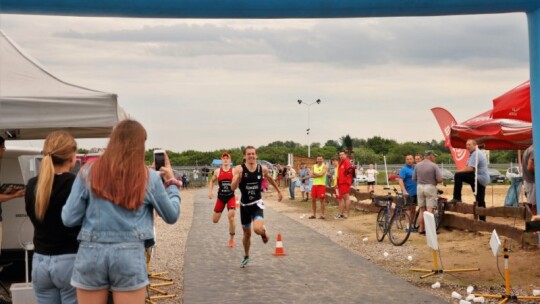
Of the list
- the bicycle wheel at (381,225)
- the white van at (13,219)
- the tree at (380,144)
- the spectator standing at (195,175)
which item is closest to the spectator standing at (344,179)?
the bicycle wheel at (381,225)

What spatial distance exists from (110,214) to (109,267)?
31 cm

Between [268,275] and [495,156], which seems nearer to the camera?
[268,275]

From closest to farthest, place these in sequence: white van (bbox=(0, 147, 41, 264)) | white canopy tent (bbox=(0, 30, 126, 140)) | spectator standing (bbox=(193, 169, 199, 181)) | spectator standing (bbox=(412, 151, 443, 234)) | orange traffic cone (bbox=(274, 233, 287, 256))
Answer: white canopy tent (bbox=(0, 30, 126, 140)) < white van (bbox=(0, 147, 41, 264)) < orange traffic cone (bbox=(274, 233, 287, 256)) < spectator standing (bbox=(412, 151, 443, 234)) < spectator standing (bbox=(193, 169, 199, 181))

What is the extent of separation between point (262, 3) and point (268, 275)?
4188 millimetres

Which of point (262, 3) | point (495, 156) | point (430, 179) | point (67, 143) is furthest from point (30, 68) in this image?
point (495, 156)

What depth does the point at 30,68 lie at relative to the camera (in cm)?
874

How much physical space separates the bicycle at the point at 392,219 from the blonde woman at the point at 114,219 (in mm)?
11085

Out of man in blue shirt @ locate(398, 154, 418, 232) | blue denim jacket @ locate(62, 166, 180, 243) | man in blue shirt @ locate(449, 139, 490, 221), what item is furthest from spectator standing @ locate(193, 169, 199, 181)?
blue denim jacket @ locate(62, 166, 180, 243)

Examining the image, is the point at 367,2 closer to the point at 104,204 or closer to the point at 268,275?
the point at 268,275

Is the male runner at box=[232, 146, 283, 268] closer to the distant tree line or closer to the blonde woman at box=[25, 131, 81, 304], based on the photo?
the blonde woman at box=[25, 131, 81, 304]

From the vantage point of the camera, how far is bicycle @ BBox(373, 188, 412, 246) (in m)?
15.2

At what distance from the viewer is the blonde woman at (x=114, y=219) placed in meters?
4.38

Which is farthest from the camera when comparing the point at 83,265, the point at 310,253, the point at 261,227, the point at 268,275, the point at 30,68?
the point at 310,253

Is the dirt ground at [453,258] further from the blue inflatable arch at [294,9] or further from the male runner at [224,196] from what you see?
Answer: the male runner at [224,196]
